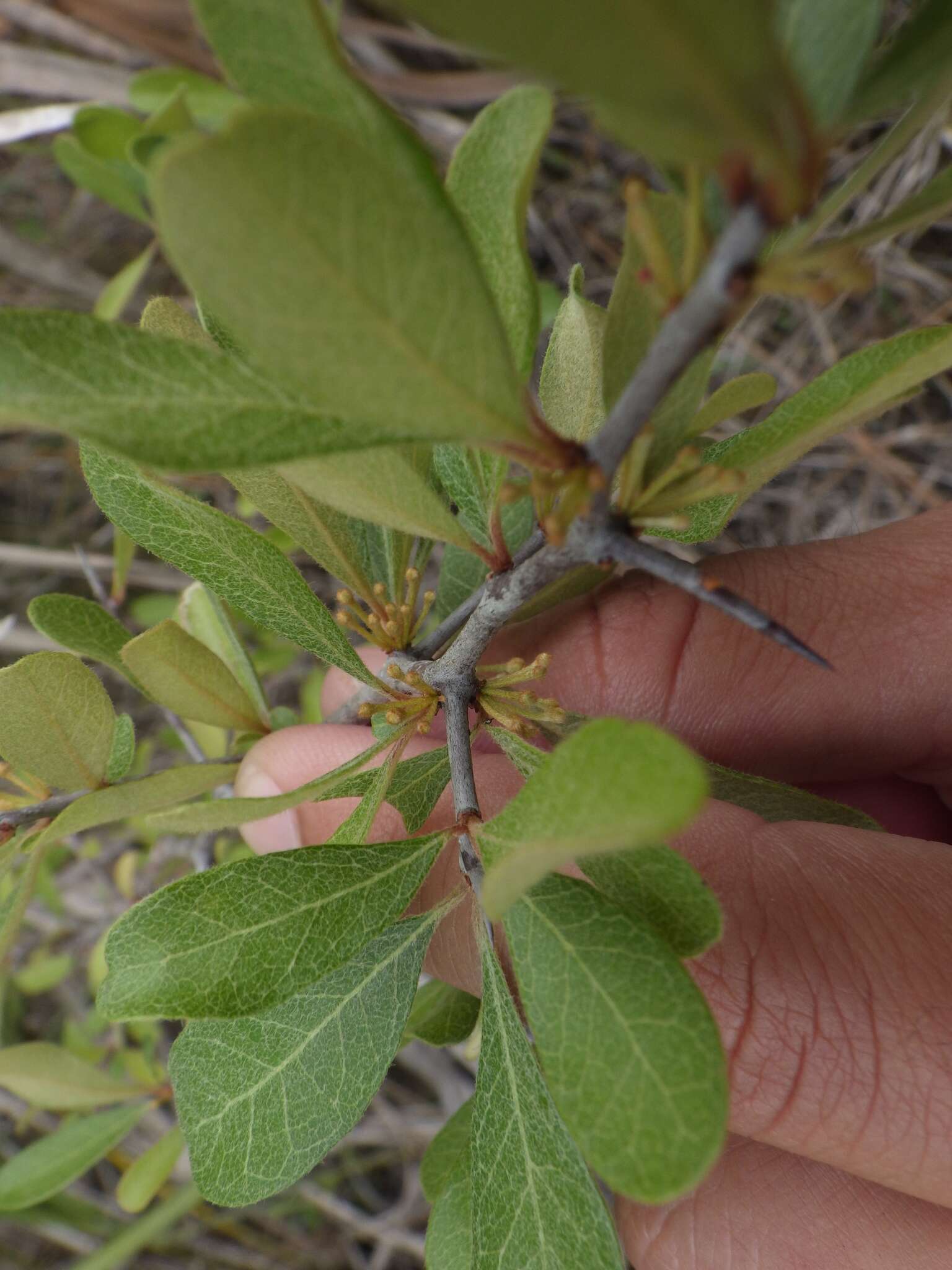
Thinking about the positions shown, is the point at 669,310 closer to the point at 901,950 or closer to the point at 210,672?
the point at 210,672

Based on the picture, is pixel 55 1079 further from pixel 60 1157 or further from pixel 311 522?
pixel 311 522

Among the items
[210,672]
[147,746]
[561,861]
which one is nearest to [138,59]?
[147,746]

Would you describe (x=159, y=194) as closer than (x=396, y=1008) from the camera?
Yes

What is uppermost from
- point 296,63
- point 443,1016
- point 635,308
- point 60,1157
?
point 296,63

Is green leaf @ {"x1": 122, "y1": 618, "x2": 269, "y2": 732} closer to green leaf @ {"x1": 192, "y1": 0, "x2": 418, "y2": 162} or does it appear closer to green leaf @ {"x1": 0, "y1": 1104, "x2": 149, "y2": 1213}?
green leaf @ {"x1": 192, "y1": 0, "x2": 418, "y2": 162}

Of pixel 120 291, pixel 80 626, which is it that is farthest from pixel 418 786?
pixel 120 291

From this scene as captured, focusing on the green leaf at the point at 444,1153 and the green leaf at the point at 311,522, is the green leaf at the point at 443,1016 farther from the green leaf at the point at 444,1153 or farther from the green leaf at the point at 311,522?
the green leaf at the point at 311,522
